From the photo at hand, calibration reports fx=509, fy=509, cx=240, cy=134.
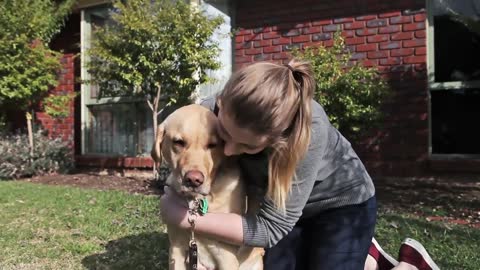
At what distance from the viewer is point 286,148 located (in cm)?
237

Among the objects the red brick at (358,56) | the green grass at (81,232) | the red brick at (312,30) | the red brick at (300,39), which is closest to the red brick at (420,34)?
the red brick at (358,56)

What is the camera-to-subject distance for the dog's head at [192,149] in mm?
2482

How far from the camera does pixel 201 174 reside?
96.7 inches

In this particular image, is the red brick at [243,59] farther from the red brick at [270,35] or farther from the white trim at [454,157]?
the white trim at [454,157]

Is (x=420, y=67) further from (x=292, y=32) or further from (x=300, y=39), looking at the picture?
(x=292, y=32)

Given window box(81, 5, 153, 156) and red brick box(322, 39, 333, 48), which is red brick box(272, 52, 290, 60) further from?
window box(81, 5, 153, 156)

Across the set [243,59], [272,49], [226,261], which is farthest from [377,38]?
[226,261]

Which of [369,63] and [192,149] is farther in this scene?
[369,63]

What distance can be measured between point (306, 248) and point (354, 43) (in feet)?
16.4

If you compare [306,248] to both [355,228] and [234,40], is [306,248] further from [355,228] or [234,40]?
[234,40]

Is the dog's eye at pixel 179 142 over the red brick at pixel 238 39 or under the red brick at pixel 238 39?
under

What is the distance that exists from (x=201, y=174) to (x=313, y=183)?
0.60m

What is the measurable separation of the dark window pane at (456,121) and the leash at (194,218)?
17.7 ft

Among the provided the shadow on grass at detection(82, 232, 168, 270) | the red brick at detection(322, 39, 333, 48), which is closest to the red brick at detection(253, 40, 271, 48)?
the red brick at detection(322, 39, 333, 48)
